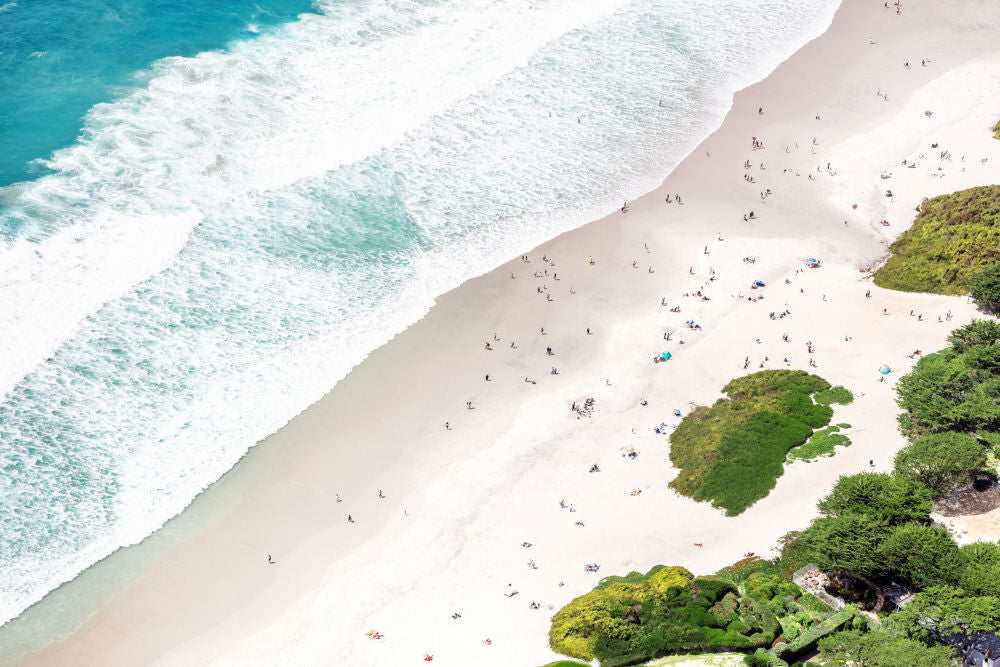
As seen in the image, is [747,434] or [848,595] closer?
[848,595]

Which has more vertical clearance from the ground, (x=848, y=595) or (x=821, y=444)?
(x=821, y=444)

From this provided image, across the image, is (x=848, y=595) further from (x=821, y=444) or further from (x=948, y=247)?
(x=948, y=247)

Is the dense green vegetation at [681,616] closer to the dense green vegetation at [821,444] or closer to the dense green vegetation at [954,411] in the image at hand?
the dense green vegetation at [821,444]

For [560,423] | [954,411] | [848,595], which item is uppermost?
[560,423]

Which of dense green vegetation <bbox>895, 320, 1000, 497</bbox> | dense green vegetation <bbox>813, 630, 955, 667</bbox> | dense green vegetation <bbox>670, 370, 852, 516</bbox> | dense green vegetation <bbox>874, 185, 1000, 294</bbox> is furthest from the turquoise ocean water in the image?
dense green vegetation <bbox>813, 630, 955, 667</bbox>

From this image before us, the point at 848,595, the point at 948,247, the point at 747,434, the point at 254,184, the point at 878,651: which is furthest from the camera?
the point at 254,184

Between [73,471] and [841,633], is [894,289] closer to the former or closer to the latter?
[841,633]

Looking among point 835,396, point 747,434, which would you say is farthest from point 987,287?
point 747,434

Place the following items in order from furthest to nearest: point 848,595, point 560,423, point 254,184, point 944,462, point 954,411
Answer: point 254,184
point 560,423
point 954,411
point 944,462
point 848,595
